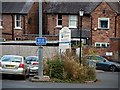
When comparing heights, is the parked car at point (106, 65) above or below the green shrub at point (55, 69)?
below

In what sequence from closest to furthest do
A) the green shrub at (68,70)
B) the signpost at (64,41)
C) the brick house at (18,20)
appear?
1. the green shrub at (68,70)
2. the signpost at (64,41)
3. the brick house at (18,20)

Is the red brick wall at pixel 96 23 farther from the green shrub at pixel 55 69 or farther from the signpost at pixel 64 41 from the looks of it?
the green shrub at pixel 55 69

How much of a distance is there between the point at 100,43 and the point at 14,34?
36.8 feet

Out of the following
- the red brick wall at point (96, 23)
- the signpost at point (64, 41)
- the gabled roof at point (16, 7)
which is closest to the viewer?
the signpost at point (64, 41)

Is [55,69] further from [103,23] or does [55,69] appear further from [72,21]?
[72,21]

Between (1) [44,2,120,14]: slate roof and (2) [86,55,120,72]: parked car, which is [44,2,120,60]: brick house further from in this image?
(2) [86,55,120,72]: parked car

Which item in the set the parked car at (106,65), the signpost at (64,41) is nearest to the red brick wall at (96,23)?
the parked car at (106,65)

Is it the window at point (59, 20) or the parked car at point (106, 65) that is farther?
the window at point (59, 20)

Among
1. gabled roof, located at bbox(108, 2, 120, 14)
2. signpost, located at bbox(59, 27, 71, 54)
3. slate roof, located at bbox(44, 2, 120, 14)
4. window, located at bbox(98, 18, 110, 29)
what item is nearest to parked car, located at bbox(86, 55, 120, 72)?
signpost, located at bbox(59, 27, 71, 54)

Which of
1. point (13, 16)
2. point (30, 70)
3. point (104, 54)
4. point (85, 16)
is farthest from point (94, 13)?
point (30, 70)

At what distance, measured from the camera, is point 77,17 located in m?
53.8

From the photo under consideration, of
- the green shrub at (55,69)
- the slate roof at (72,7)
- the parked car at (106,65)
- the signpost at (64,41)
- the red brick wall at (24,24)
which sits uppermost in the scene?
the slate roof at (72,7)

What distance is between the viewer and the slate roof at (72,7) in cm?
5350

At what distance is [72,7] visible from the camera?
54781mm
